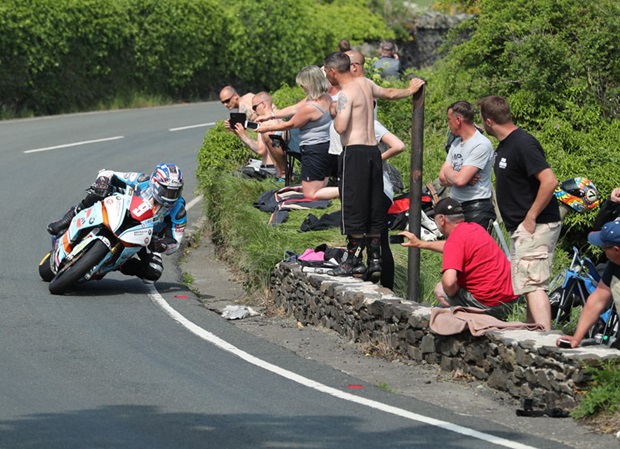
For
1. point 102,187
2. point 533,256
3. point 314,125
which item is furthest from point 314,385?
point 314,125

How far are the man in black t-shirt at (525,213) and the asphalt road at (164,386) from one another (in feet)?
5.47

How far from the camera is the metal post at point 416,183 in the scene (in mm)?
11508

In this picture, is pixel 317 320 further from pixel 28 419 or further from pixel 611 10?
pixel 611 10

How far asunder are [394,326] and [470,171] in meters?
1.67

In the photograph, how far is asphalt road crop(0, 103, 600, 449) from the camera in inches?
Result: 313

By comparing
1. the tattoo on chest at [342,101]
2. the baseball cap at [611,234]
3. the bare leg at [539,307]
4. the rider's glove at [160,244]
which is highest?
the tattoo on chest at [342,101]

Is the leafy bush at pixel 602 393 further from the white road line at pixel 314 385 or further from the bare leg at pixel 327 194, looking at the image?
the bare leg at pixel 327 194

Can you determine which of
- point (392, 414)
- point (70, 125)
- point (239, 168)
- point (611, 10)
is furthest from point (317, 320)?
point (70, 125)

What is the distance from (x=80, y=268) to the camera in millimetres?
12898

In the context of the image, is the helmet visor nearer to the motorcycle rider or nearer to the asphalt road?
the motorcycle rider

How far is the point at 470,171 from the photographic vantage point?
1133 cm

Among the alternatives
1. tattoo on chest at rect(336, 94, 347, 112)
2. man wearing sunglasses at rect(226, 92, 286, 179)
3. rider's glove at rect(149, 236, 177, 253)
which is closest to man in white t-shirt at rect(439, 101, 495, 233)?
tattoo on chest at rect(336, 94, 347, 112)

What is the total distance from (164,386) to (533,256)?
10.7 ft

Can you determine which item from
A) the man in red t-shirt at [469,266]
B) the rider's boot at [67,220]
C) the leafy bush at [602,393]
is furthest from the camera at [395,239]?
the leafy bush at [602,393]
